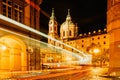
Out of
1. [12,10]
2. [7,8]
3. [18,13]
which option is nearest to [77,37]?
[18,13]

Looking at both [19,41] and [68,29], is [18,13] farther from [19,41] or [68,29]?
[68,29]

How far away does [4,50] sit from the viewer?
2330cm

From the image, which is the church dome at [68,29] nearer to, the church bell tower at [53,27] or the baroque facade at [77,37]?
the baroque facade at [77,37]

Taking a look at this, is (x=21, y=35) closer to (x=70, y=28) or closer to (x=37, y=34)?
(x=37, y=34)

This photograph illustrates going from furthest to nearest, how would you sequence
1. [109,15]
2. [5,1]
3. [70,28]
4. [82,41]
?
[70,28] → [82,41] → [109,15] → [5,1]

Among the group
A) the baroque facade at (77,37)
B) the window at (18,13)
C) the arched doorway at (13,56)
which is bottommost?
the arched doorway at (13,56)

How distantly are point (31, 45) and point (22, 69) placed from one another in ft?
9.23

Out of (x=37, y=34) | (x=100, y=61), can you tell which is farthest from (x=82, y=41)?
(x=37, y=34)

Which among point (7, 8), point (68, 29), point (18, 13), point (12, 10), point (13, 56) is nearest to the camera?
point (7, 8)

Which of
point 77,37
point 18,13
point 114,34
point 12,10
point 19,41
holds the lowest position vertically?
point 19,41

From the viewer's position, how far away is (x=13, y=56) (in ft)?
75.8

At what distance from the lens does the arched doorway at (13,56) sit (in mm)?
22438

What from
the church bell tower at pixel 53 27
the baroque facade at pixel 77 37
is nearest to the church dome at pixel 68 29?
the baroque facade at pixel 77 37

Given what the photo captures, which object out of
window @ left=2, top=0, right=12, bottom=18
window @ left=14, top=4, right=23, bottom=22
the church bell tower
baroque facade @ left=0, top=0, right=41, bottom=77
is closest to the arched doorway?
baroque facade @ left=0, top=0, right=41, bottom=77
